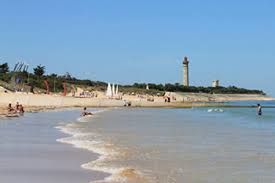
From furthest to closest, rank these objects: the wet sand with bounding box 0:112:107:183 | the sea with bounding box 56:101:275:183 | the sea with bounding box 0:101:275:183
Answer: the sea with bounding box 56:101:275:183
the sea with bounding box 0:101:275:183
the wet sand with bounding box 0:112:107:183

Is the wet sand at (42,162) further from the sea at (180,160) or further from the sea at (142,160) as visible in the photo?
the sea at (180,160)

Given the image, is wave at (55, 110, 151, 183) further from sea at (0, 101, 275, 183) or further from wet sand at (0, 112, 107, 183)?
wet sand at (0, 112, 107, 183)

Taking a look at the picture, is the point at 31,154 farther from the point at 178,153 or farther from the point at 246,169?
the point at 246,169

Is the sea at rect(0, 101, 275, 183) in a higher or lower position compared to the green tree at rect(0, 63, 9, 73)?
lower

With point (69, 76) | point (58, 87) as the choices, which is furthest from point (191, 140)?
point (69, 76)

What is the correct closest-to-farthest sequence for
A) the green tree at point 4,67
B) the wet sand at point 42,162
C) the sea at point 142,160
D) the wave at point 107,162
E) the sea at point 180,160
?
1. the wet sand at point 42,162
2. the wave at point 107,162
3. the sea at point 142,160
4. the sea at point 180,160
5. the green tree at point 4,67

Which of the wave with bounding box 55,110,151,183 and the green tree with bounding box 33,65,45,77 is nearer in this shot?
the wave with bounding box 55,110,151,183

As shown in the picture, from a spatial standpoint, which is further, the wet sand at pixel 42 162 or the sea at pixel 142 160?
the sea at pixel 142 160

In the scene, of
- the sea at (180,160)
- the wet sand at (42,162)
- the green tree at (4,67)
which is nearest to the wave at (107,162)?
the sea at (180,160)

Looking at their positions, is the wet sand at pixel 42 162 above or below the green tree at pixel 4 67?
below

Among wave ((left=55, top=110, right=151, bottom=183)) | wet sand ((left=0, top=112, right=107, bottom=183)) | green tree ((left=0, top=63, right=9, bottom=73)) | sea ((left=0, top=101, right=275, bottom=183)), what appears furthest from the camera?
green tree ((left=0, top=63, right=9, bottom=73))

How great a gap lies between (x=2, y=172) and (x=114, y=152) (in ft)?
18.2

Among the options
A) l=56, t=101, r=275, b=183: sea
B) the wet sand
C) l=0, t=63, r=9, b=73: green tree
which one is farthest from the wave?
l=0, t=63, r=9, b=73: green tree

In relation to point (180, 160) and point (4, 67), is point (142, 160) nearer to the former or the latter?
point (180, 160)
